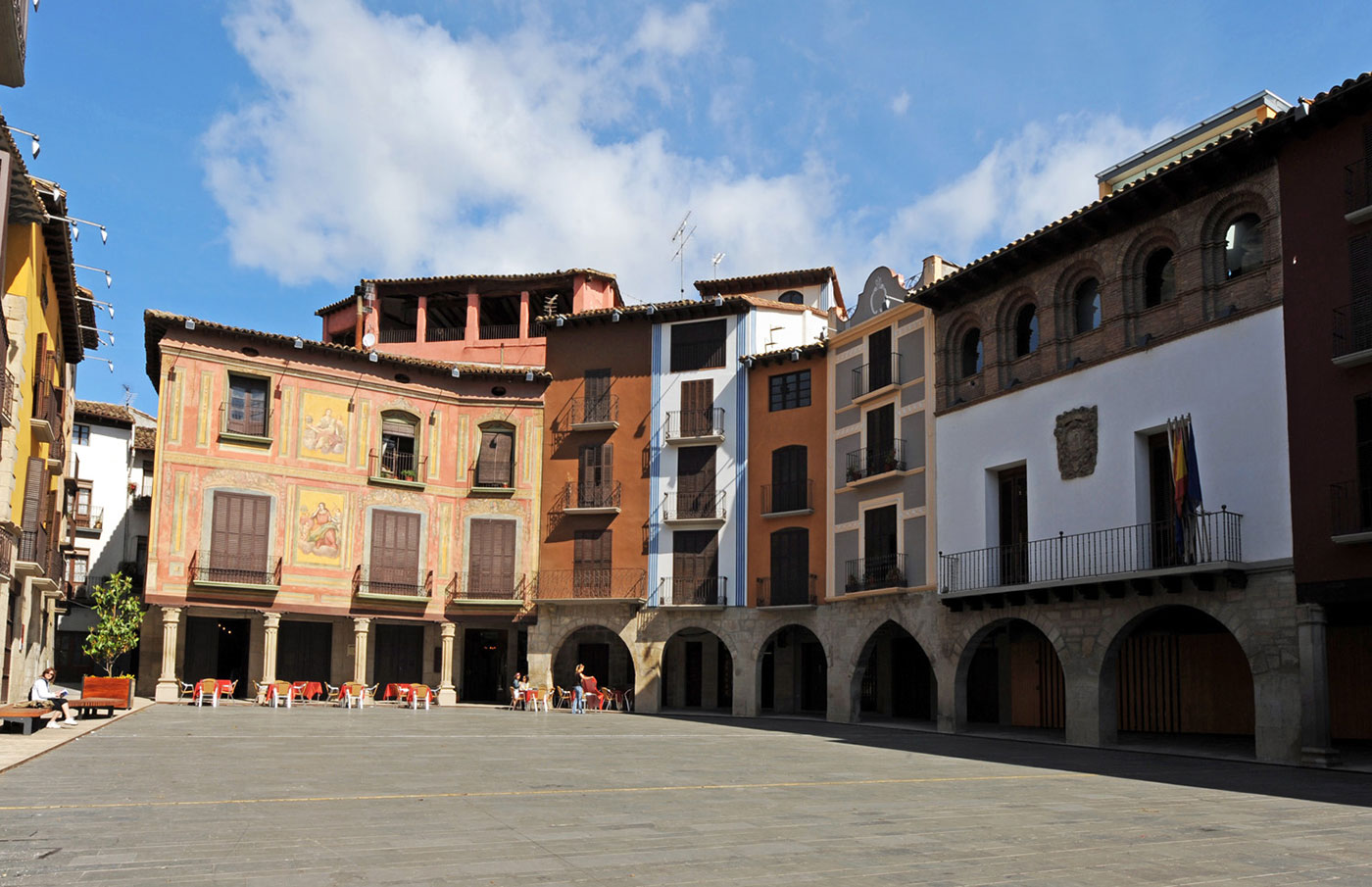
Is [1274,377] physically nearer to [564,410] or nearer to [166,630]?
[564,410]

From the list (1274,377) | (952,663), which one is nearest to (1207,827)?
(1274,377)

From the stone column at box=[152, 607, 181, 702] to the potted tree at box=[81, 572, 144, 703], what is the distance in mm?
817

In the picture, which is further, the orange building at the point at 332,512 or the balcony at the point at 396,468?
the balcony at the point at 396,468

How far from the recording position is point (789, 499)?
129 feet

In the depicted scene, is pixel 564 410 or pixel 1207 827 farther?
pixel 564 410

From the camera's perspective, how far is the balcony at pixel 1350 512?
2066cm

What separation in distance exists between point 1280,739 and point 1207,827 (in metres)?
10.6

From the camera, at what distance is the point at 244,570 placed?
129 ft

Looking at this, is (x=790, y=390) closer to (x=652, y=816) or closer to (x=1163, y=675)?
(x=1163, y=675)

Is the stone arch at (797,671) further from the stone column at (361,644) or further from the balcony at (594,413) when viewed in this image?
the stone column at (361,644)

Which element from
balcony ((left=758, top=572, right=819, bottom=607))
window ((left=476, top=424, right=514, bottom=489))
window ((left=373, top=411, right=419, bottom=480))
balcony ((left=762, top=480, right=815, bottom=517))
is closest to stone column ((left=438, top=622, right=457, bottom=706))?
window ((left=476, top=424, right=514, bottom=489))

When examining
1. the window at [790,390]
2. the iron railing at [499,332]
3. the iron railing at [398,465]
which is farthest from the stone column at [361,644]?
the window at [790,390]

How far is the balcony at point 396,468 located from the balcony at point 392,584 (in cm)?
304

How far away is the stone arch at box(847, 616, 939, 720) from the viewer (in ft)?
117
